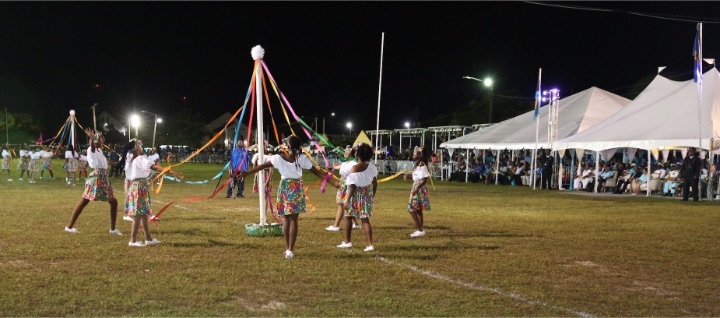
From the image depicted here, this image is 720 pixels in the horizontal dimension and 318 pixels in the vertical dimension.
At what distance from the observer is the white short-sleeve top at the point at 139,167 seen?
9.70 m

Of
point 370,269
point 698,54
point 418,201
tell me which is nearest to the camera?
point 370,269

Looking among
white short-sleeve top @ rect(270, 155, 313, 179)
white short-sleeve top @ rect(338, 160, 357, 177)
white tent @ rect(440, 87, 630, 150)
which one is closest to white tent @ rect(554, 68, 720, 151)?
white tent @ rect(440, 87, 630, 150)

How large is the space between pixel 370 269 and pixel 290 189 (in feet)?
5.58

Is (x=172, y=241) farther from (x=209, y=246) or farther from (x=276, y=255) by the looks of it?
(x=276, y=255)

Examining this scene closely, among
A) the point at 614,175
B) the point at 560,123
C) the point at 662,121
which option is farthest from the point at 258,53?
the point at 560,123

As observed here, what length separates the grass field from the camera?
6203 mm

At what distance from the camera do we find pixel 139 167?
31.8ft

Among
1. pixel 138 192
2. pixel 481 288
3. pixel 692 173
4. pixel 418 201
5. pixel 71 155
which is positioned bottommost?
pixel 481 288

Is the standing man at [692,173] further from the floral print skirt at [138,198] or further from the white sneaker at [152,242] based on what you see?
the floral print skirt at [138,198]

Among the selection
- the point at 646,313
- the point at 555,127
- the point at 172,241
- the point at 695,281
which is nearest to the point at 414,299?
the point at 646,313

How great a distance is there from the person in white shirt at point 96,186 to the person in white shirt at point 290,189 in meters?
3.79

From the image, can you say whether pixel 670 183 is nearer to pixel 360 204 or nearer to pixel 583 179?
pixel 583 179

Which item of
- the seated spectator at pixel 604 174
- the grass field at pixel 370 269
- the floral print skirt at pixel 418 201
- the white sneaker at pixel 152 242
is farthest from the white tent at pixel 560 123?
the white sneaker at pixel 152 242

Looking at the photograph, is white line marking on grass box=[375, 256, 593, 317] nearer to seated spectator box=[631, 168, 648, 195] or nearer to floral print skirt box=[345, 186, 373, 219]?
floral print skirt box=[345, 186, 373, 219]
